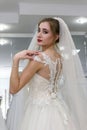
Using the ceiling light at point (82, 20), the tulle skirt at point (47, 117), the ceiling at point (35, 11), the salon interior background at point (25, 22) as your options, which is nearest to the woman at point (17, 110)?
the tulle skirt at point (47, 117)

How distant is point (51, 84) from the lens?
5.22 ft

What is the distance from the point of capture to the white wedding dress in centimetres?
153

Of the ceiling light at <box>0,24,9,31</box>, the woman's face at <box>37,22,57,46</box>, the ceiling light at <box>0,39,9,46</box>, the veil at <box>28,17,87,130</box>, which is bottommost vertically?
the veil at <box>28,17,87,130</box>

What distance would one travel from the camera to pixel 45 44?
1614mm

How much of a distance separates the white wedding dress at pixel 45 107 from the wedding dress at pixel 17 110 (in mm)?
96

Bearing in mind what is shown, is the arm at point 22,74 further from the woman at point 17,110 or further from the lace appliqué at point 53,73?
the woman at point 17,110

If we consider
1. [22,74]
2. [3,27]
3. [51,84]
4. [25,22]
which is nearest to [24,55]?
[22,74]

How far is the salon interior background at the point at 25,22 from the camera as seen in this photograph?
4.10 m

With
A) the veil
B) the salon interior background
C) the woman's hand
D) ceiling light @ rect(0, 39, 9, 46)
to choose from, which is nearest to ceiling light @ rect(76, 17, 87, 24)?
the salon interior background

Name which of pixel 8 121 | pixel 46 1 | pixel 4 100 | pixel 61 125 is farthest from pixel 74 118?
pixel 4 100

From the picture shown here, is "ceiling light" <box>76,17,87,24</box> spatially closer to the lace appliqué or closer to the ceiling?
the ceiling

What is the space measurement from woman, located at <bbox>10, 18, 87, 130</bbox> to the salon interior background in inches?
96.3

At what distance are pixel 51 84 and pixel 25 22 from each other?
9.98ft

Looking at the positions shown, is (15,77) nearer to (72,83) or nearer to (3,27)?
(72,83)
